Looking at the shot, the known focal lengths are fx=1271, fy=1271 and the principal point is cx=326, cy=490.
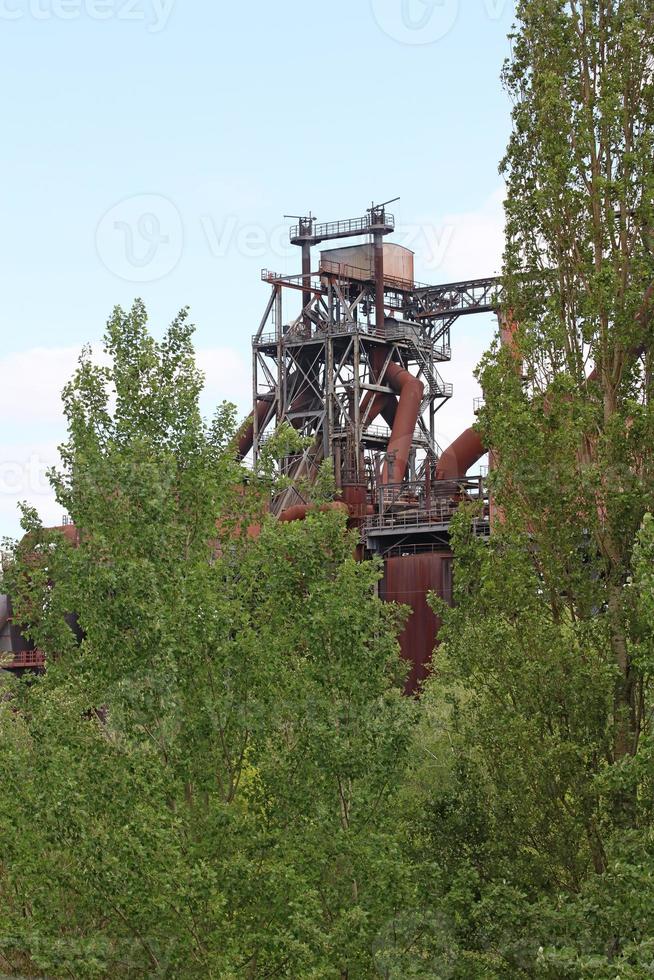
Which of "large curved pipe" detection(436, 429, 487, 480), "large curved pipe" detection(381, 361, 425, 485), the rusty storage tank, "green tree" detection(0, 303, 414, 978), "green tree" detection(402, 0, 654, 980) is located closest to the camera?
"green tree" detection(0, 303, 414, 978)

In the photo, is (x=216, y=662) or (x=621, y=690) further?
(x=621, y=690)

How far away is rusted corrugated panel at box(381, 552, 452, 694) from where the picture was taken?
41.3 m

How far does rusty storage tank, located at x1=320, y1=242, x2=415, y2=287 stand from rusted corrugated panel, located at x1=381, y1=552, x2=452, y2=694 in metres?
19.3

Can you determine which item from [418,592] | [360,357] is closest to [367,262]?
[360,357]

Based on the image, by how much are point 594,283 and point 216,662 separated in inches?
262

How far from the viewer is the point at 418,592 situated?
42.2 m

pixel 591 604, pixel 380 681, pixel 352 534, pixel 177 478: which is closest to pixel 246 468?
pixel 177 478

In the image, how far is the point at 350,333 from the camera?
55656mm

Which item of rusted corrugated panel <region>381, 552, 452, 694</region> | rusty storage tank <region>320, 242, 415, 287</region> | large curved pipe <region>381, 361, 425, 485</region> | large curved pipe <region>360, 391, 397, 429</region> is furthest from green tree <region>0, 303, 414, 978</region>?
rusty storage tank <region>320, 242, 415, 287</region>

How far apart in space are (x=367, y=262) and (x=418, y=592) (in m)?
21.7

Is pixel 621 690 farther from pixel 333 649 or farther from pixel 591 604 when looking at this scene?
pixel 333 649

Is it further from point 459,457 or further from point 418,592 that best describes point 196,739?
point 459,457

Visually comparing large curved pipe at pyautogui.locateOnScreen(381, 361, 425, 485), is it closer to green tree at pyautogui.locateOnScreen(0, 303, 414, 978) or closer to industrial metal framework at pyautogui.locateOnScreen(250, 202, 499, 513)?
industrial metal framework at pyautogui.locateOnScreen(250, 202, 499, 513)

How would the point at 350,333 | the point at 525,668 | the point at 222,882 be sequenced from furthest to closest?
1. the point at 350,333
2. the point at 525,668
3. the point at 222,882
